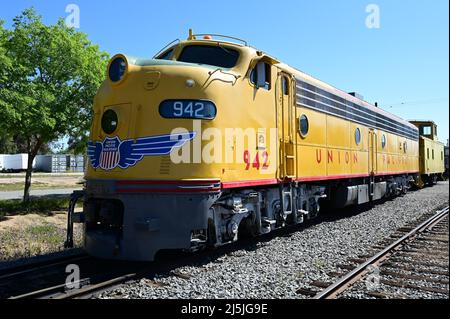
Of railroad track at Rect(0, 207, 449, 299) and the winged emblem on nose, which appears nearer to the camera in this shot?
railroad track at Rect(0, 207, 449, 299)

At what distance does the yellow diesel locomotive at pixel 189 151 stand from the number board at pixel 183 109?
15 mm

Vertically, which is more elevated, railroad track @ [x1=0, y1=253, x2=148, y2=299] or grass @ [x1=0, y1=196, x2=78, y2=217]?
grass @ [x1=0, y1=196, x2=78, y2=217]

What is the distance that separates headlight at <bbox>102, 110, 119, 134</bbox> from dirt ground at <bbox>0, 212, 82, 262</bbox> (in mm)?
3251

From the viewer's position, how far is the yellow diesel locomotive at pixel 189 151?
6.56m

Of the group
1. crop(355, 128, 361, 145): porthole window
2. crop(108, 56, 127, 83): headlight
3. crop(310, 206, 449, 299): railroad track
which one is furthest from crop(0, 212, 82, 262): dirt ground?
crop(355, 128, 361, 145): porthole window

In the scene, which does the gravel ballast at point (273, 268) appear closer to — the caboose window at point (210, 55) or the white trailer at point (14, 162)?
the caboose window at point (210, 55)

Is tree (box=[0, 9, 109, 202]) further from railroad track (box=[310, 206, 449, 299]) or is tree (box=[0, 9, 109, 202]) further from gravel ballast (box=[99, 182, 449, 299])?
railroad track (box=[310, 206, 449, 299])

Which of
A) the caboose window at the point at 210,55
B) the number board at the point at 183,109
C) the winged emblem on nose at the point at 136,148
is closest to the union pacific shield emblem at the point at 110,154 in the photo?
the winged emblem on nose at the point at 136,148

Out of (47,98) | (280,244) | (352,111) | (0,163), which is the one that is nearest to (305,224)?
(280,244)

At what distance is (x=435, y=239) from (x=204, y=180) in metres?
5.76

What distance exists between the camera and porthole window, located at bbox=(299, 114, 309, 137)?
9726 millimetres

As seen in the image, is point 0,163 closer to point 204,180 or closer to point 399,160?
point 399,160

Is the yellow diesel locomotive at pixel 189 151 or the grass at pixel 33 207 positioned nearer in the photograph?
the yellow diesel locomotive at pixel 189 151

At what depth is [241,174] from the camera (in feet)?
24.3
